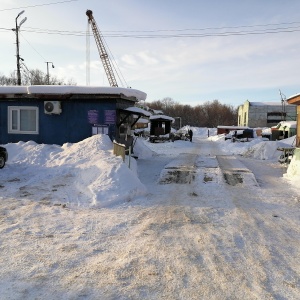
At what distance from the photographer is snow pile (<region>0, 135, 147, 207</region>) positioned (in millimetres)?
7602

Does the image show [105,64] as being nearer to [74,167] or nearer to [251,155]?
[251,155]

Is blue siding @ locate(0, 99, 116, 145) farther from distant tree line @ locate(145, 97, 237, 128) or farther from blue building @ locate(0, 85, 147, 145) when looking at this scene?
distant tree line @ locate(145, 97, 237, 128)

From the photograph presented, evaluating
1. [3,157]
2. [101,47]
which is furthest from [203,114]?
[3,157]

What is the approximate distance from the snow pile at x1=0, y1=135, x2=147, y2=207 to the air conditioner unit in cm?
162

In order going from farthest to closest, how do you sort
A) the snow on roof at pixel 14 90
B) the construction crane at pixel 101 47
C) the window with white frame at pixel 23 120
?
the construction crane at pixel 101 47 → the window with white frame at pixel 23 120 → the snow on roof at pixel 14 90

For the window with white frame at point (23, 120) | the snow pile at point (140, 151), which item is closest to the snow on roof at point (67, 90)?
the window with white frame at point (23, 120)

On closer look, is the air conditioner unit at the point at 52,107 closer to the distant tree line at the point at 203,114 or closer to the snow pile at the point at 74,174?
→ the snow pile at the point at 74,174

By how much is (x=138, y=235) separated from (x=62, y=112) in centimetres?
951

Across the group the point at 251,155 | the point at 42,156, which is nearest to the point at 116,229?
the point at 42,156

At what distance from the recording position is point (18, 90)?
13672mm

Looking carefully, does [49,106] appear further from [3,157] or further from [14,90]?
[3,157]

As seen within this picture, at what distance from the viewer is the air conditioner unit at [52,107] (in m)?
13.3

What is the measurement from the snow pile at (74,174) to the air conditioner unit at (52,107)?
5.31 feet

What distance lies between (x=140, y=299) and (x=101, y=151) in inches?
311
